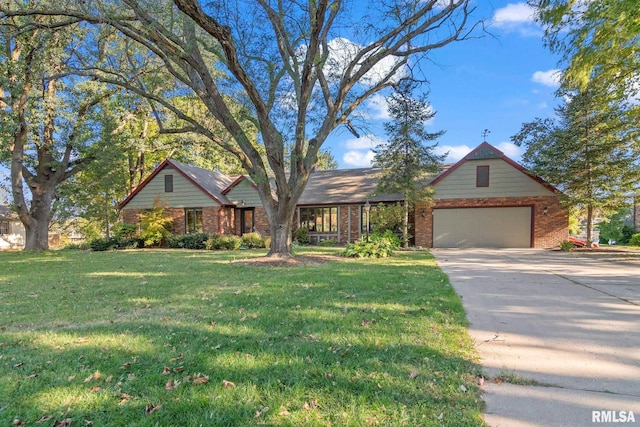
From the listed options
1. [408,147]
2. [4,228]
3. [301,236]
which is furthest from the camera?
[4,228]

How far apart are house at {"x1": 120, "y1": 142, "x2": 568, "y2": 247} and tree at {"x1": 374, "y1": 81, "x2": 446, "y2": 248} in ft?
6.03

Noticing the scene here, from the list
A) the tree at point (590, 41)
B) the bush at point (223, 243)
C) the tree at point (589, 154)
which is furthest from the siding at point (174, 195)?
the tree at point (589, 154)

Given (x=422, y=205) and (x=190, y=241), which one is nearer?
(x=422, y=205)

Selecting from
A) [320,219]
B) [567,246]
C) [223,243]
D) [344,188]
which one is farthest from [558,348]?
[344,188]

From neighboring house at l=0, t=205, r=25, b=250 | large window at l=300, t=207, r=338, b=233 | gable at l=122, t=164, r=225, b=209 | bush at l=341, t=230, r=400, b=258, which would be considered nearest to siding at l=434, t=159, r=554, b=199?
large window at l=300, t=207, r=338, b=233

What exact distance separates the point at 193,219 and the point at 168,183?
283 cm

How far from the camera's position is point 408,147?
15.6 meters

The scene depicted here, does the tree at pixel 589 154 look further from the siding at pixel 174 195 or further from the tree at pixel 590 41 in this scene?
the siding at pixel 174 195

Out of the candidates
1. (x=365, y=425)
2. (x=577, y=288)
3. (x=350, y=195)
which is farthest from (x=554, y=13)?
(x=350, y=195)

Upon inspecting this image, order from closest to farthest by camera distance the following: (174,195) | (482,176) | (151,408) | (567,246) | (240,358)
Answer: (151,408) → (240,358) → (567,246) → (482,176) → (174,195)

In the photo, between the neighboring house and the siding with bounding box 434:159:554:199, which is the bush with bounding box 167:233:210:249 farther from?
the neighboring house

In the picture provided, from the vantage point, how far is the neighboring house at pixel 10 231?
30.5 meters

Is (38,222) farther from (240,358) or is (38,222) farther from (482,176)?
(482,176)

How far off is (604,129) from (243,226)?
64.3ft
